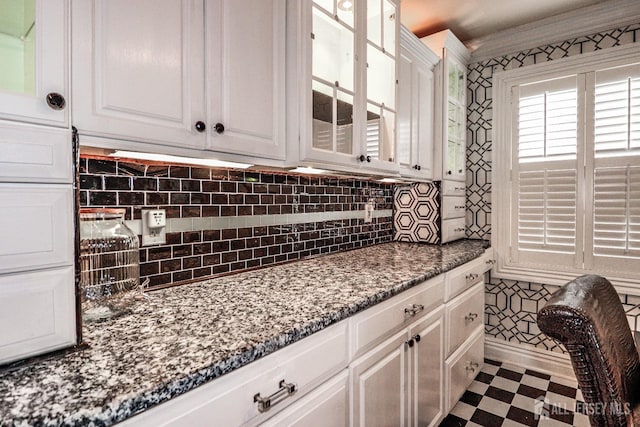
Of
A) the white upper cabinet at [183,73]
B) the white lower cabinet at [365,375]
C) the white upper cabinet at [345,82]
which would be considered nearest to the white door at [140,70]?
the white upper cabinet at [183,73]

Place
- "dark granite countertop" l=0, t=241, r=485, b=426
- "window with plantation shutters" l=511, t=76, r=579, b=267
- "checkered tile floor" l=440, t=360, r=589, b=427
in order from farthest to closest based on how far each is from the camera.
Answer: "window with plantation shutters" l=511, t=76, r=579, b=267 < "checkered tile floor" l=440, t=360, r=589, b=427 < "dark granite countertop" l=0, t=241, r=485, b=426

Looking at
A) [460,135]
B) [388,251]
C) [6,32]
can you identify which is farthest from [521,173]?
[6,32]

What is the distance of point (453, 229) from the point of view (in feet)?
8.74

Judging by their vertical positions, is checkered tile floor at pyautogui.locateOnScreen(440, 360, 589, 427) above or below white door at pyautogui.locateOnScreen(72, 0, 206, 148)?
below

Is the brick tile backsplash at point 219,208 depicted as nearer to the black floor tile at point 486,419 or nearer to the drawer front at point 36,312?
the drawer front at point 36,312

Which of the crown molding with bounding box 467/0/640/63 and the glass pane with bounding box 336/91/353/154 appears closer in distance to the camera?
the glass pane with bounding box 336/91/353/154

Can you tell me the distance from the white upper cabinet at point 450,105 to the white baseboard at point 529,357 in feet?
4.48

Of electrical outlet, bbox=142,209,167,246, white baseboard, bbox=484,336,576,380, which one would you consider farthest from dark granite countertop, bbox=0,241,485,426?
white baseboard, bbox=484,336,576,380

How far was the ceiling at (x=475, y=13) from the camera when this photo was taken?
2229mm

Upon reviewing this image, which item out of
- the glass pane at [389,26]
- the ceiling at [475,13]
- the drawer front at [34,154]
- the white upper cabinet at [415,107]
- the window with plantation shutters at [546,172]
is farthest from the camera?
the window with plantation shutters at [546,172]

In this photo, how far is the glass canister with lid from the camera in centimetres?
103

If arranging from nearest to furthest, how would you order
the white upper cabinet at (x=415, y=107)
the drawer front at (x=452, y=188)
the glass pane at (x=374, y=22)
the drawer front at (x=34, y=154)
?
the drawer front at (x=34, y=154) → the glass pane at (x=374, y=22) → the white upper cabinet at (x=415, y=107) → the drawer front at (x=452, y=188)

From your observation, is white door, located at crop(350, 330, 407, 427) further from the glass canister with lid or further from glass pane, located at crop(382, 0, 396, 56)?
glass pane, located at crop(382, 0, 396, 56)

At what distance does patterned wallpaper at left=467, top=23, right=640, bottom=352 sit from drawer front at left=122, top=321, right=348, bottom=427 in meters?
2.14
